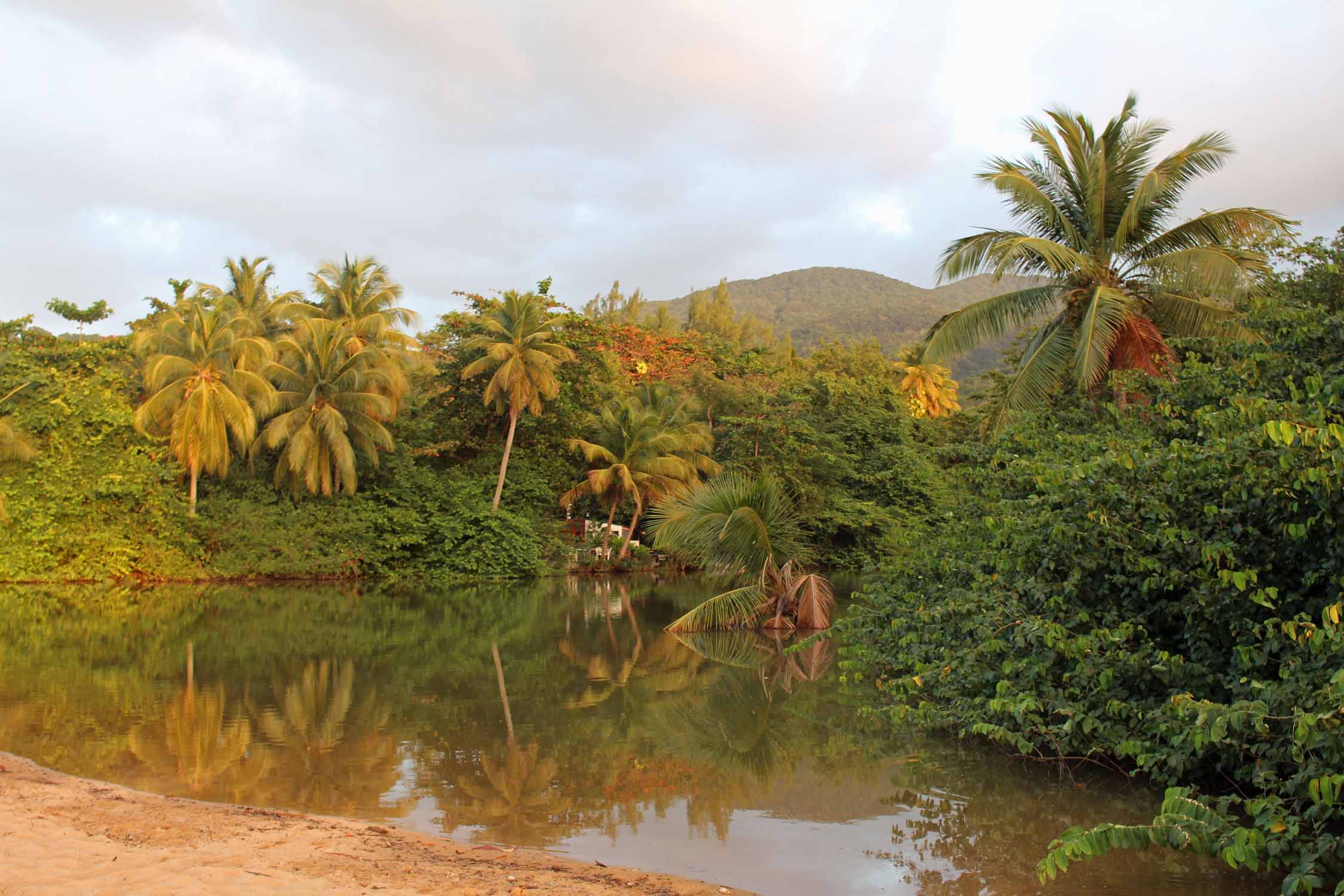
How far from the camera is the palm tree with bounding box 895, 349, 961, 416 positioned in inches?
1880

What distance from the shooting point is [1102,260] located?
1277 cm

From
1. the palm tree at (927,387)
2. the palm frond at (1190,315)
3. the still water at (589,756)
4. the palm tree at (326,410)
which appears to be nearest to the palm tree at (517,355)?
the palm tree at (326,410)

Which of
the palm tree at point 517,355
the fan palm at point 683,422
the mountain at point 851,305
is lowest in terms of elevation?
the fan palm at point 683,422

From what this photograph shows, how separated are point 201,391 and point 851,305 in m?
117

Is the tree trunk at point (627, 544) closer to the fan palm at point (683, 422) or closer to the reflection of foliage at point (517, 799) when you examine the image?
the fan palm at point (683, 422)

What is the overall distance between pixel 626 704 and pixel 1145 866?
568cm

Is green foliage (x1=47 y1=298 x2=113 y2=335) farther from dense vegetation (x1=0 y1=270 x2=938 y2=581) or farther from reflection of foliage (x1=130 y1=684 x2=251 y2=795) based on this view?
reflection of foliage (x1=130 y1=684 x2=251 y2=795)

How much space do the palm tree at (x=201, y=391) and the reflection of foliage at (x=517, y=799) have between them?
19.8 metres

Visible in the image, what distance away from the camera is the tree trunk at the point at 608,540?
98.8 ft

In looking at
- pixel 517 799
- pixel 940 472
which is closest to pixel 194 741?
pixel 517 799

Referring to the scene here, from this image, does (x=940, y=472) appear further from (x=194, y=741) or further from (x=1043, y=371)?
(x=194, y=741)

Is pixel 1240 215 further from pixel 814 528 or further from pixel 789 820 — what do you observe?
pixel 814 528

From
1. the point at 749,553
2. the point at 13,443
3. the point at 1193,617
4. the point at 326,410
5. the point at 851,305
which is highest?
the point at 851,305

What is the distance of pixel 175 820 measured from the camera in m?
5.48
